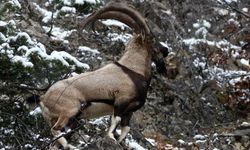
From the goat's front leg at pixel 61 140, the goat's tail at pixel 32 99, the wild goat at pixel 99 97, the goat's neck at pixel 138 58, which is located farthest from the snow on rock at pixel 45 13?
the goat's front leg at pixel 61 140

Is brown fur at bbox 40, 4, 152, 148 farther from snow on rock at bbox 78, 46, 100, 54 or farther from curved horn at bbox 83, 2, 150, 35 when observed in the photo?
snow on rock at bbox 78, 46, 100, 54

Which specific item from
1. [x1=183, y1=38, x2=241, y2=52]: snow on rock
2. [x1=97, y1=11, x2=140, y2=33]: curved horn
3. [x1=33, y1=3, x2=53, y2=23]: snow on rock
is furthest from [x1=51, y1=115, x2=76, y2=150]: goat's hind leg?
[x1=183, y1=38, x2=241, y2=52]: snow on rock

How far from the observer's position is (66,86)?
23.5 feet

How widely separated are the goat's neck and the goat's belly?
583mm

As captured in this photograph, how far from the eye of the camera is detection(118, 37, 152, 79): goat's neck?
7531 millimetres

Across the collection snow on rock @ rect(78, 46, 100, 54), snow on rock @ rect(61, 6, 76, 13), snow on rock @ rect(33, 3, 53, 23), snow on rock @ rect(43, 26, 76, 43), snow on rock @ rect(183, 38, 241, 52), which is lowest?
snow on rock @ rect(78, 46, 100, 54)

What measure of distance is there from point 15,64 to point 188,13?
792 centimetres

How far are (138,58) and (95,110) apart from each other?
0.88m

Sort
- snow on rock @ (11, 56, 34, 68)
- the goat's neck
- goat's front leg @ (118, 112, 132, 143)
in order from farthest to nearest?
snow on rock @ (11, 56, 34, 68), the goat's neck, goat's front leg @ (118, 112, 132, 143)

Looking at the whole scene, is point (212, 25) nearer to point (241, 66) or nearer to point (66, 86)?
point (241, 66)

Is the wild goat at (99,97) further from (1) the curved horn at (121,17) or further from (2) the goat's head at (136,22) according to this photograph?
(1) the curved horn at (121,17)

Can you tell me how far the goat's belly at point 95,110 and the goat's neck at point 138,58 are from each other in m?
0.58

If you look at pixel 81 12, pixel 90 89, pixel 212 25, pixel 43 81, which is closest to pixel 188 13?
pixel 212 25

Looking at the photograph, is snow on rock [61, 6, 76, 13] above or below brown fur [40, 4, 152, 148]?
above
